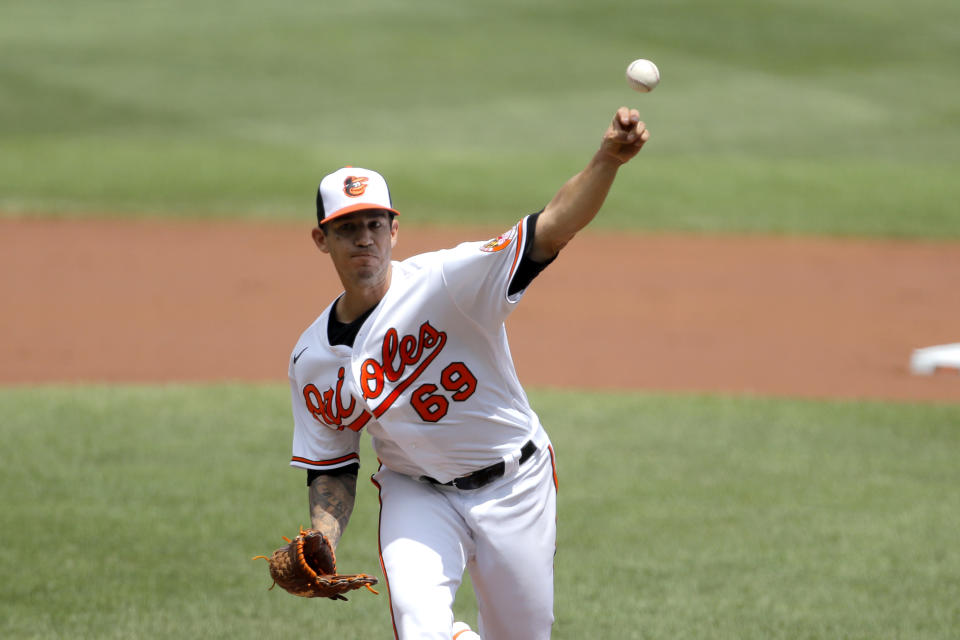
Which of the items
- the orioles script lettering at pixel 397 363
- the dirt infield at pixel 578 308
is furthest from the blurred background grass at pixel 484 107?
the orioles script lettering at pixel 397 363

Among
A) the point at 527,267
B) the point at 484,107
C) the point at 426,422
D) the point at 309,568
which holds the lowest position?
the point at 309,568

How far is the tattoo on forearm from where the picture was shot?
14.0 feet

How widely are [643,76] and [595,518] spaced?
3731 millimetres

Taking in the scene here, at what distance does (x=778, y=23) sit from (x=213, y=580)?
2390cm

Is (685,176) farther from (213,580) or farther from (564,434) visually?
(213,580)

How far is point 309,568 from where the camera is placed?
4059mm

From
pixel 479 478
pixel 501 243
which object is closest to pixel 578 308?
pixel 479 478

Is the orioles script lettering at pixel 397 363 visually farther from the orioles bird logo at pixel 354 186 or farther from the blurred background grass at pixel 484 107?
the blurred background grass at pixel 484 107

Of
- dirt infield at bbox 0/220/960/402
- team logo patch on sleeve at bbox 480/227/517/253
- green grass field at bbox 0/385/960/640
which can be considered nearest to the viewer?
team logo patch on sleeve at bbox 480/227/517/253

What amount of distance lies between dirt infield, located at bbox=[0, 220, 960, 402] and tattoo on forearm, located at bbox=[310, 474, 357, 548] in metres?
5.74

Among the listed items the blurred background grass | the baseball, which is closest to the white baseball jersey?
the baseball

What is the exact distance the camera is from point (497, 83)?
76.1 feet

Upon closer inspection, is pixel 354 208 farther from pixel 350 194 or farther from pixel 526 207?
pixel 526 207

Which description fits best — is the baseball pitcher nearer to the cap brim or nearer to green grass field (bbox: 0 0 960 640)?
the cap brim
